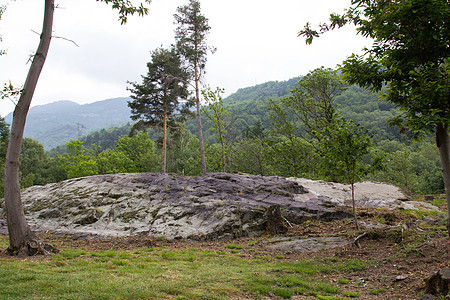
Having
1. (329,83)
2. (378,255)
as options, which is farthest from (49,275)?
(329,83)

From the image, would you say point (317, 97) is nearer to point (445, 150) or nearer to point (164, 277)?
point (445, 150)

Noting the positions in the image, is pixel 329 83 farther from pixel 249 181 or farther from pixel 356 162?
pixel 356 162

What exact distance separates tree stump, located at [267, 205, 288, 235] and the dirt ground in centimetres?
44

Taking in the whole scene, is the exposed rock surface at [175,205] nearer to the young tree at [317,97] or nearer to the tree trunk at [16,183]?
the tree trunk at [16,183]

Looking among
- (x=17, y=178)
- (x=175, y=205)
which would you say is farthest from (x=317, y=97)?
(x=17, y=178)

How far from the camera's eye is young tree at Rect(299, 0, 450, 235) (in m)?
6.63

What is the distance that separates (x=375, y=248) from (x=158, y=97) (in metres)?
23.9

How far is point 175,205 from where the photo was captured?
15.4m

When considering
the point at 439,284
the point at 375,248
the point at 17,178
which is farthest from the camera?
the point at 375,248

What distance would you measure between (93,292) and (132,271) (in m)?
2.13

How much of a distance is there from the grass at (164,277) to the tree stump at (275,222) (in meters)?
3.56

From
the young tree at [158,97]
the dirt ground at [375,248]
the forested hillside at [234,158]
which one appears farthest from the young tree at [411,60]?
the young tree at [158,97]

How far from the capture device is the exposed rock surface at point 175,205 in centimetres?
1378

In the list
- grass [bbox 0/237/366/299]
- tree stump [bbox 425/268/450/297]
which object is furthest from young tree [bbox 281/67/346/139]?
tree stump [bbox 425/268/450/297]
